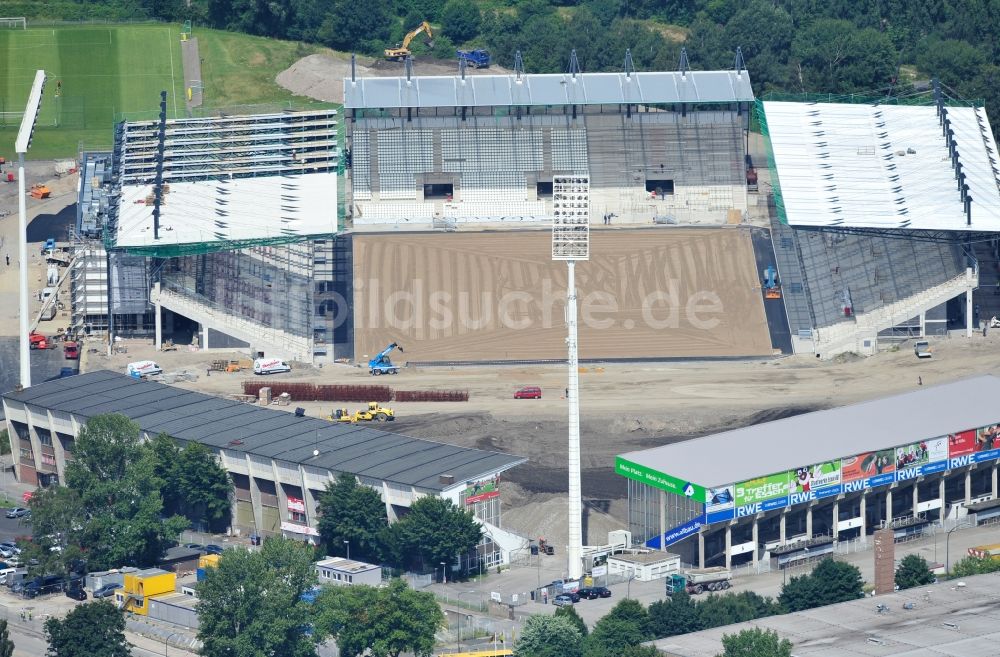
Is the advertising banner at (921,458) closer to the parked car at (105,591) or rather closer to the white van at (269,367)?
the parked car at (105,591)

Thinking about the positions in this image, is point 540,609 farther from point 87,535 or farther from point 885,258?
point 885,258

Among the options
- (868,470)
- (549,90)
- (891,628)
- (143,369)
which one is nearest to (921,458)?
(868,470)

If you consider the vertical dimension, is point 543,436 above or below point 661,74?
below

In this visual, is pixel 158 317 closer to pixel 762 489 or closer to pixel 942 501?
pixel 762 489

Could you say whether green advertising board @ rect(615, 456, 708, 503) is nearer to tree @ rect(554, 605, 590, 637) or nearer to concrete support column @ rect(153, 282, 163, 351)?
tree @ rect(554, 605, 590, 637)

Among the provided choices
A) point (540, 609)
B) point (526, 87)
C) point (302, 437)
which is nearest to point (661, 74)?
point (526, 87)

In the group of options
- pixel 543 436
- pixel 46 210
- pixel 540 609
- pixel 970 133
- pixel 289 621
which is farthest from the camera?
pixel 46 210
